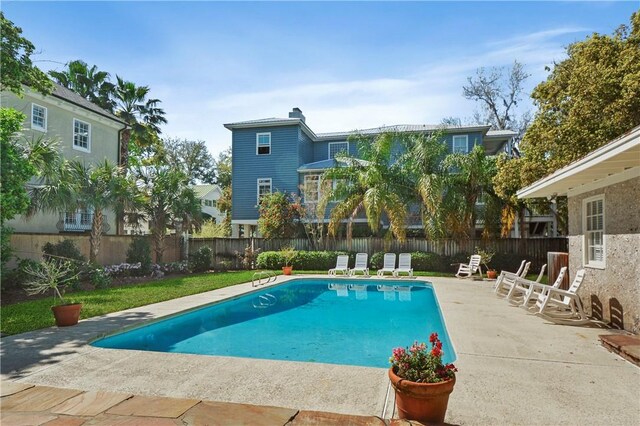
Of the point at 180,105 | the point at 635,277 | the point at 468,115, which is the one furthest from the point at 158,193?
the point at 468,115

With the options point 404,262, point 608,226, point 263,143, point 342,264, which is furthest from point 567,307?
point 263,143

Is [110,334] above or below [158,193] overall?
below

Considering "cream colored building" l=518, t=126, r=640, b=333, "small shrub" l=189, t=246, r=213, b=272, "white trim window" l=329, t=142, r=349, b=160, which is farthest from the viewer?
"white trim window" l=329, t=142, r=349, b=160

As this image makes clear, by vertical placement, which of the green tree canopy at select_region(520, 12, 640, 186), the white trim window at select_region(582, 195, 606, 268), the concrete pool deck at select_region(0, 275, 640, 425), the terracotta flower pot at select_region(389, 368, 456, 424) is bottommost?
the concrete pool deck at select_region(0, 275, 640, 425)

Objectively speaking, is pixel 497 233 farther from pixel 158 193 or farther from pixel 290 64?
pixel 158 193

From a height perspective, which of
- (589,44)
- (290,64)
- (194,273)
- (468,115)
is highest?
(468,115)

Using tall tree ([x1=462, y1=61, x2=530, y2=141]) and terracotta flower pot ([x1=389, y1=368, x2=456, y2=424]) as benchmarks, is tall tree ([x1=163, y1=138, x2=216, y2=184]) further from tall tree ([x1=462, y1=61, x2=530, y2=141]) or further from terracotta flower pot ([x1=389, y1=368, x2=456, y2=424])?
terracotta flower pot ([x1=389, y1=368, x2=456, y2=424])

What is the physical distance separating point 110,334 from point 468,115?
33.7 m

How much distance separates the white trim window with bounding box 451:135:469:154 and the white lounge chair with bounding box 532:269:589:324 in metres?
15.5

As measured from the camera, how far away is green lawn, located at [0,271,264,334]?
749 centimetres

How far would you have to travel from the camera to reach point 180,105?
1552 centimetres

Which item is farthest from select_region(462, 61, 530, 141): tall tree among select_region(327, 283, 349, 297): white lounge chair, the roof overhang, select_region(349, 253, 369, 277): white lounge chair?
the roof overhang

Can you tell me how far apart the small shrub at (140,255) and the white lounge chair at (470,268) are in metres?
13.1

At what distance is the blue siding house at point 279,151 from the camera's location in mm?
23062
